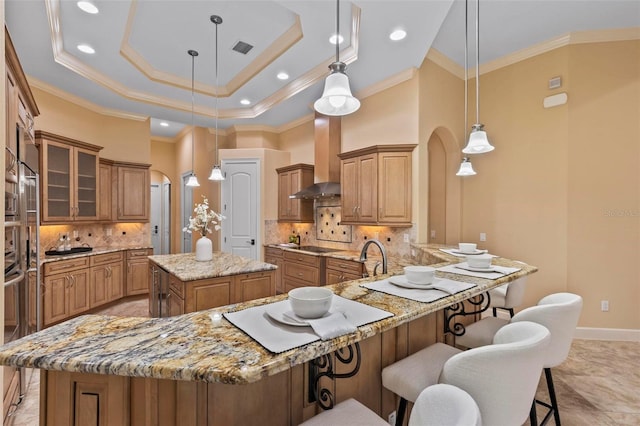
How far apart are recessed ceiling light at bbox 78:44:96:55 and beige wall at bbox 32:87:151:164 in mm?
1220

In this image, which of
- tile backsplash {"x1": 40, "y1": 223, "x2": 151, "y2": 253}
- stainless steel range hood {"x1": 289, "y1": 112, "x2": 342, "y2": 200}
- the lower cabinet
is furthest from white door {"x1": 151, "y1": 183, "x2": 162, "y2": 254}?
the lower cabinet

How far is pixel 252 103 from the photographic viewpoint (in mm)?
5383

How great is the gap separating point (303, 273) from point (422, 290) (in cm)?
342

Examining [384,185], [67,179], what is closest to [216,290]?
[384,185]

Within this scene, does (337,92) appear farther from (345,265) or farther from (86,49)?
(86,49)

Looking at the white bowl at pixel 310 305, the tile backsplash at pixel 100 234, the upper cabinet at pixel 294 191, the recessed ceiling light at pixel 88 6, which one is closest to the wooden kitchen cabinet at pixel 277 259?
the upper cabinet at pixel 294 191

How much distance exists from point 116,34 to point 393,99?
3.42 m

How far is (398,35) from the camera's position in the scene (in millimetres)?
3121

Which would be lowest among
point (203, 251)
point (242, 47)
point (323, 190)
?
point (203, 251)

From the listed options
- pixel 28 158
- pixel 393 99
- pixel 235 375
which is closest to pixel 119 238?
pixel 28 158

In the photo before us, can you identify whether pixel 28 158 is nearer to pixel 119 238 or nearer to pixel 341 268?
pixel 119 238

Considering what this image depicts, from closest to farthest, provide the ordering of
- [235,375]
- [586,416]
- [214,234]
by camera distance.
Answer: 1. [235,375]
2. [586,416]
3. [214,234]

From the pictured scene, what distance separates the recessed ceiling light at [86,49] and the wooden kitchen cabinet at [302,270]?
12.5ft

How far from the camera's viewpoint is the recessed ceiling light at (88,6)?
2.71m
